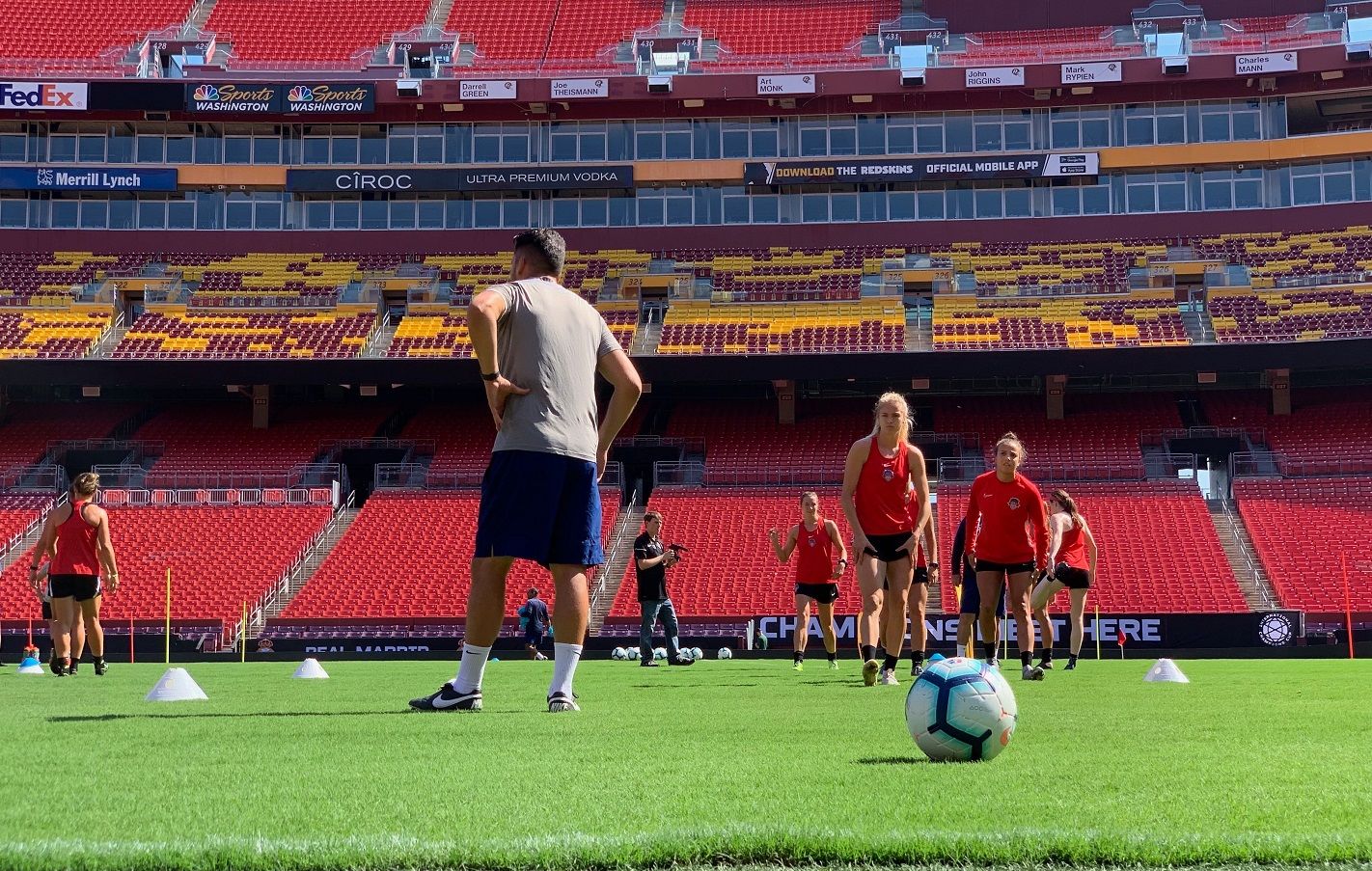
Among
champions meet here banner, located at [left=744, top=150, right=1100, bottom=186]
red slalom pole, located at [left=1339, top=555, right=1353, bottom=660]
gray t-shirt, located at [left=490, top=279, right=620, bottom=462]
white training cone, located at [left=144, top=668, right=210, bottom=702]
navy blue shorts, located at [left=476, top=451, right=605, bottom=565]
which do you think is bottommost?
red slalom pole, located at [left=1339, top=555, right=1353, bottom=660]

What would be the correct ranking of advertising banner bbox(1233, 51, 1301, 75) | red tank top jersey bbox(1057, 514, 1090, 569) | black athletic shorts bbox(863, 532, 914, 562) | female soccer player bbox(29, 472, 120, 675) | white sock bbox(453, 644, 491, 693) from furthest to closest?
advertising banner bbox(1233, 51, 1301, 75) < red tank top jersey bbox(1057, 514, 1090, 569) < female soccer player bbox(29, 472, 120, 675) < black athletic shorts bbox(863, 532, 914, 562) < white sock bbox(453, 644, 491, 693)

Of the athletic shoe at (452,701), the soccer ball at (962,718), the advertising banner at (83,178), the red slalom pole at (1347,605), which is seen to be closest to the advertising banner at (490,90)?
the advertising banner at (83,178)

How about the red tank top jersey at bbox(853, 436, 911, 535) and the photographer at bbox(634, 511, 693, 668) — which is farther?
the photographer at bbox(634, 511, 693, 668)

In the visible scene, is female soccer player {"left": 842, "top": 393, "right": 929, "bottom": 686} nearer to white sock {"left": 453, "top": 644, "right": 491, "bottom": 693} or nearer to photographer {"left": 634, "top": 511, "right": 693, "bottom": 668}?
white sock {"left": 453, "top": 644, "right": 491, "bottom": 693}

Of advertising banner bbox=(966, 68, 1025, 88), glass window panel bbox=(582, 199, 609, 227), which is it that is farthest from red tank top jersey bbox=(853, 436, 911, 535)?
glass window panel bbox=(582, 199, 609, 227)

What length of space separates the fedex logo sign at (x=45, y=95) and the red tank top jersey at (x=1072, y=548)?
40027mm

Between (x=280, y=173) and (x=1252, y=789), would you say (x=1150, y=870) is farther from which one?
(x=280, y=173)

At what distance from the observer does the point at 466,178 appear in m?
47.1

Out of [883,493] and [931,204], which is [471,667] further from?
[931,204]

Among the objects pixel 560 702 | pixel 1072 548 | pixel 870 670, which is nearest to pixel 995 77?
pixel 1072 548

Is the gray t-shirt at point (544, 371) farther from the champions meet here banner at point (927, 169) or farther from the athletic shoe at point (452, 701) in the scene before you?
the champions meet here banner at point (927, 169)

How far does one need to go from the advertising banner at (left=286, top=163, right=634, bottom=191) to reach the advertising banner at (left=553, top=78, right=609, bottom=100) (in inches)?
91.4

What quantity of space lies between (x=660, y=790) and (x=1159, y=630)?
27245mm

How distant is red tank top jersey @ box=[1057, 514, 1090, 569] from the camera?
15.9m
